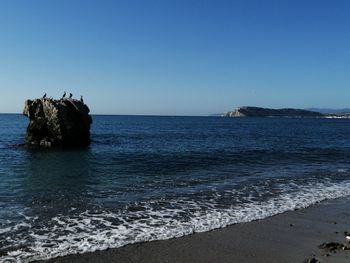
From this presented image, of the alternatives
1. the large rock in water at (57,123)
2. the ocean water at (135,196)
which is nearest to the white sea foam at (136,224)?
the ocean water at (135,196)

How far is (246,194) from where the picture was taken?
18344mm

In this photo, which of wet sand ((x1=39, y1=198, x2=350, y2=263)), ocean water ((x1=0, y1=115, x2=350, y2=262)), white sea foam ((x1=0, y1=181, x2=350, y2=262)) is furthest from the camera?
ocean water ((x1=0, y1=115, x2=350, y2=262))

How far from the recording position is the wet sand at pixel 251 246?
9.95 meters

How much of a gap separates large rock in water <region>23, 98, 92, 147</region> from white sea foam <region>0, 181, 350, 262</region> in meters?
29.3

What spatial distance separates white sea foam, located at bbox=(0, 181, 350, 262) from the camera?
10.8 metres

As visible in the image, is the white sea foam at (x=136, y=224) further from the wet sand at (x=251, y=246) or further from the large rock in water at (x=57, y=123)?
the large rock in water at (x=57, y=123)

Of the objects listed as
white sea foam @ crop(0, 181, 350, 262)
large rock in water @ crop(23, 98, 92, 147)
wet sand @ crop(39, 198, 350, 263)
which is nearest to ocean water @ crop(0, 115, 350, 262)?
white sea foam @ crop(0, 181, 350, 262)

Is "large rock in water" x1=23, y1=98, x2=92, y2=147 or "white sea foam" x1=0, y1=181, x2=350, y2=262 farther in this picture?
"large rock in water" x1=23, y1=98, x2=92, y2=147

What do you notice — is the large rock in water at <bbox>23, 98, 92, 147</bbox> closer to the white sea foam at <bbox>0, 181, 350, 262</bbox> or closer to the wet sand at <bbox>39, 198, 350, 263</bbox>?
the white sea foam at <bbox>0, 181, 350, 262</bbox>

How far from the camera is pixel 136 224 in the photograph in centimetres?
1312

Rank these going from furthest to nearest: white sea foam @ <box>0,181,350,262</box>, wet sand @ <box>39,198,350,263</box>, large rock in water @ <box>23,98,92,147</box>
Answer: large rock in water @ <box>23,98,92,147</box> → white sea foam @ <box>0,181,350,262</box> → wet sand @ <box>39,198,350,263</box>

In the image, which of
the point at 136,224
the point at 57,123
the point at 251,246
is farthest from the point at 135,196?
the point at 57,123

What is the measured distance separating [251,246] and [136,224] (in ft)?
13.3

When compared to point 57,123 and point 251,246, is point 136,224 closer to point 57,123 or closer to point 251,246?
point 251,246
